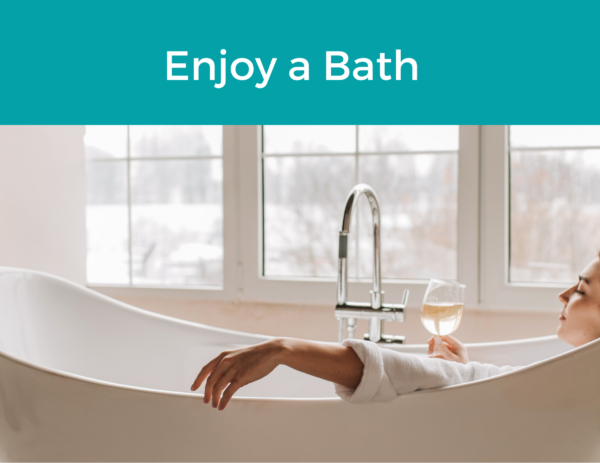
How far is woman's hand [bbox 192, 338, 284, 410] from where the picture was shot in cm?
80

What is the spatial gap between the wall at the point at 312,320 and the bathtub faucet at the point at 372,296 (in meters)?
0.43

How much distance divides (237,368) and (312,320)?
3.85ft

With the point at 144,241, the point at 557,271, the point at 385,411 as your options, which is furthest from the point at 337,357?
the point at 144,241

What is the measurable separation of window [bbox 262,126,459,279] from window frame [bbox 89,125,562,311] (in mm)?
52

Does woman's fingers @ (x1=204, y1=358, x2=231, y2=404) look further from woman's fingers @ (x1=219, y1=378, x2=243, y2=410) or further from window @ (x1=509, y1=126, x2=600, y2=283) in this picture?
window @ (x1=509, y1=126, x2=600, y2=283)

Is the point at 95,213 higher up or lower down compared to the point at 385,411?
higher up

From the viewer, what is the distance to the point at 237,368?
80cm

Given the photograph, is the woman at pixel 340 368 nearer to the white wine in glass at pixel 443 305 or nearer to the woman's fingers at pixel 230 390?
the woman's fingers at pixel 230 390

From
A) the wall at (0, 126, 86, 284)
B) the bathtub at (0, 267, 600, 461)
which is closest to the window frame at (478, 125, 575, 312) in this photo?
the bathtub at (0, 267, 600, 461)

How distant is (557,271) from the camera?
71.9 inches
